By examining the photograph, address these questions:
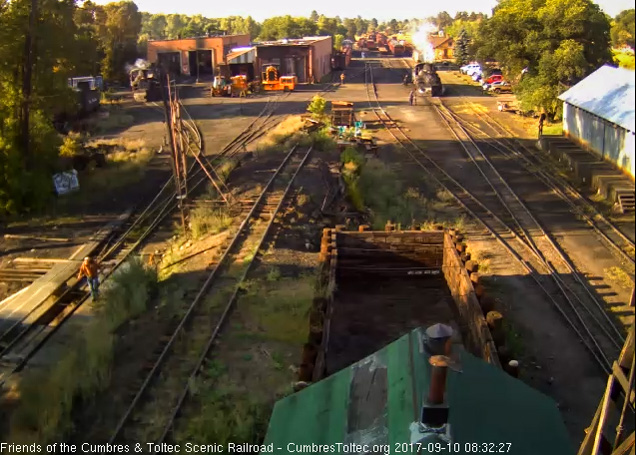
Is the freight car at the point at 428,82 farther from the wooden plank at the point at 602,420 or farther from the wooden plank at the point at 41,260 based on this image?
the wooden plank at the point at 602,420

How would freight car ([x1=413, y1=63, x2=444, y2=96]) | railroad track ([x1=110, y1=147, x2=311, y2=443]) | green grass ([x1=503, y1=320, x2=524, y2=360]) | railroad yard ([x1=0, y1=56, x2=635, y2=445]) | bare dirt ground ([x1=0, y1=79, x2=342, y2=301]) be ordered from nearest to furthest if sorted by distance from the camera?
1. railroad track ([x1=110, y1=147, x2=311, y2=443])
2. railroad yard ([x1=0, y1=56, x2=635, y2=445])
3. green grass ([x1=503, y1=320, x2=524, y2=360])
4. bare dirt ground ([x1=0, y1=79, x2=342, y2=301])
5. freight car ([x1=413, y1=63, x2=444, y2=96])

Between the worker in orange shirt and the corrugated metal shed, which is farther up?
the corrugated metal shed

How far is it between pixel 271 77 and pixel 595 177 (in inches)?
1325

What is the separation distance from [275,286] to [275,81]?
38.3m

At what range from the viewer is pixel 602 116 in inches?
840

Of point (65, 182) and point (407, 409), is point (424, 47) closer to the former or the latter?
point (65, 182)

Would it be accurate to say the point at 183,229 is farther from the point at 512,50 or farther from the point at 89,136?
the point at 512,50

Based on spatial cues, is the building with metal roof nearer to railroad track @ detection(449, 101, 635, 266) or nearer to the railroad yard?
the railroad yard

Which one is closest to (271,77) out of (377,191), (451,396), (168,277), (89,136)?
(89,136)

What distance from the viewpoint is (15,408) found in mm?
9078

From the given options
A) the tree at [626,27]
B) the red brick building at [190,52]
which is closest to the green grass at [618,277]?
the tree at [626,27]

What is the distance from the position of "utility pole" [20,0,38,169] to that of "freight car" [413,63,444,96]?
29.6 m

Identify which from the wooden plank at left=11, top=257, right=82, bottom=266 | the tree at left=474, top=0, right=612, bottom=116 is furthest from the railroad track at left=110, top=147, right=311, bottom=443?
the tree at left=474, top=0, right=612, bottom=116

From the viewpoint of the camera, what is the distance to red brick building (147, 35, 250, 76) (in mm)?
58975
